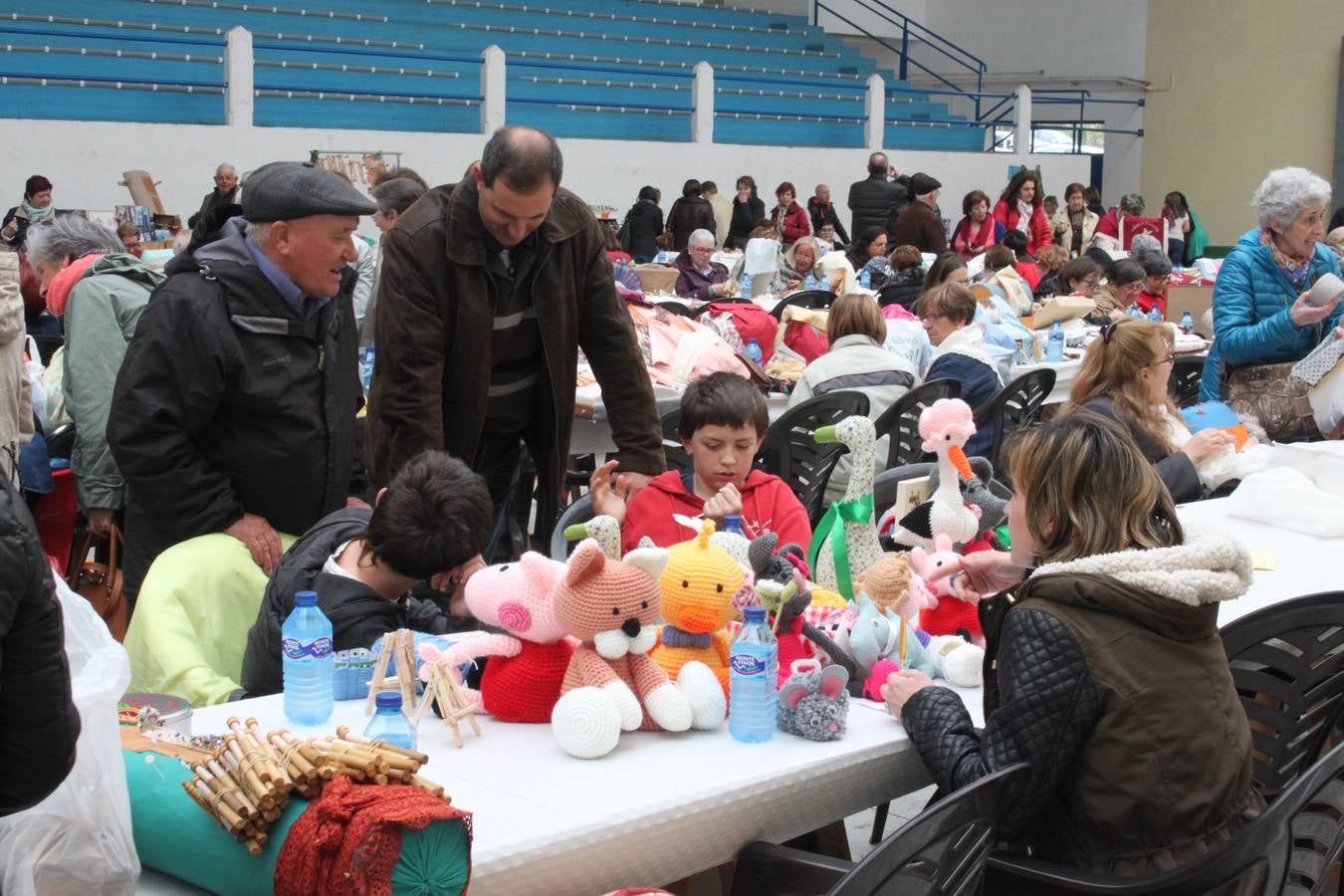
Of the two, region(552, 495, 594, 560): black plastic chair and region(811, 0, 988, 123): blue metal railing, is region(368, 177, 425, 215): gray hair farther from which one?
region(811, 0, 988, 123): blue metal railing

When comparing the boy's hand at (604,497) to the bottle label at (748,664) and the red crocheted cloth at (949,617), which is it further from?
the bottle label at (748,664)

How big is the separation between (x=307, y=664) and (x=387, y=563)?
0.29 meters

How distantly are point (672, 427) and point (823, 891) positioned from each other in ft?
10.0

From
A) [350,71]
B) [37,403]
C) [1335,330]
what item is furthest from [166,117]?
[1335,330]

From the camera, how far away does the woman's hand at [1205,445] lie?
406cm

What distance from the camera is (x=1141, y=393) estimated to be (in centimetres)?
396

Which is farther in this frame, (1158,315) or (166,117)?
(166,117)

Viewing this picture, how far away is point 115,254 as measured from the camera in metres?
4.39

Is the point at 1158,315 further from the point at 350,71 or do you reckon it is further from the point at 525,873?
the point at 350,71

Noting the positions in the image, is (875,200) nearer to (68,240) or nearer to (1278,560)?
(68,240)

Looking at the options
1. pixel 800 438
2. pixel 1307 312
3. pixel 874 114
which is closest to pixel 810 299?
pixel 800 438

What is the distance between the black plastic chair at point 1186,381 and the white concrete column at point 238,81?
10.3 metres

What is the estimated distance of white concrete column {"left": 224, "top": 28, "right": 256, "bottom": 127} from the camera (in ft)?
47.4

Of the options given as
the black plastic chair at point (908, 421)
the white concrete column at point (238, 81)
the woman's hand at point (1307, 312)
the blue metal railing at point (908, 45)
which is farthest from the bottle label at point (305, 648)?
the blue metal railing at point (908, 45)
